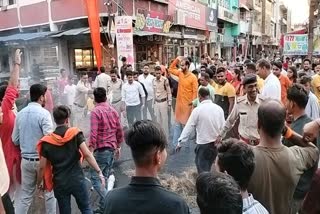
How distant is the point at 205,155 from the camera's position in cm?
535

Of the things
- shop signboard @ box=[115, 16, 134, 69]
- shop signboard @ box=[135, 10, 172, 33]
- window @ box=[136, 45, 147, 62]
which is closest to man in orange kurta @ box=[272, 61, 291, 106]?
shop signboard @ box=[115, 16, 134, 69]

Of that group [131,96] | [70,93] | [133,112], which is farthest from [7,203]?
[70,93]

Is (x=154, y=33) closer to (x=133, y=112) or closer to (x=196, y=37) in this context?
(x=196, y=37)

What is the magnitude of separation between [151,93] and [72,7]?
9.63 m

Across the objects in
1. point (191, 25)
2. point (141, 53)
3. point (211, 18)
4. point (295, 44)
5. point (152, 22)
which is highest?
point (211, 18)

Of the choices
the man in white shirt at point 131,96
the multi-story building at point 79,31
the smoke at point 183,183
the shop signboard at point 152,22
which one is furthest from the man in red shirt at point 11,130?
the shop signboard at point 152,22

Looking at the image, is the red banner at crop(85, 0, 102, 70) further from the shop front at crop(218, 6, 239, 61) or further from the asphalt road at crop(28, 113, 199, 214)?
the shop front at crop(218, 6, 239, 61)

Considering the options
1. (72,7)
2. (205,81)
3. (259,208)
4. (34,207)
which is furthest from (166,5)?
(259,208)

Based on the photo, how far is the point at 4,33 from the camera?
23.4 meters

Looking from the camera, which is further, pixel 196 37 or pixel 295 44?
pixel 196 37

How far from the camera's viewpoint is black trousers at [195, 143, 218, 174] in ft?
17.4

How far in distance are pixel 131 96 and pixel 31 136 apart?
4786 mm

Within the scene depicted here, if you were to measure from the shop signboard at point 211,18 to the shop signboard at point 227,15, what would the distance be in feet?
6.93

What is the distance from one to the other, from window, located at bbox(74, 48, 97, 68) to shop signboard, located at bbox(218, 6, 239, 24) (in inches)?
679
